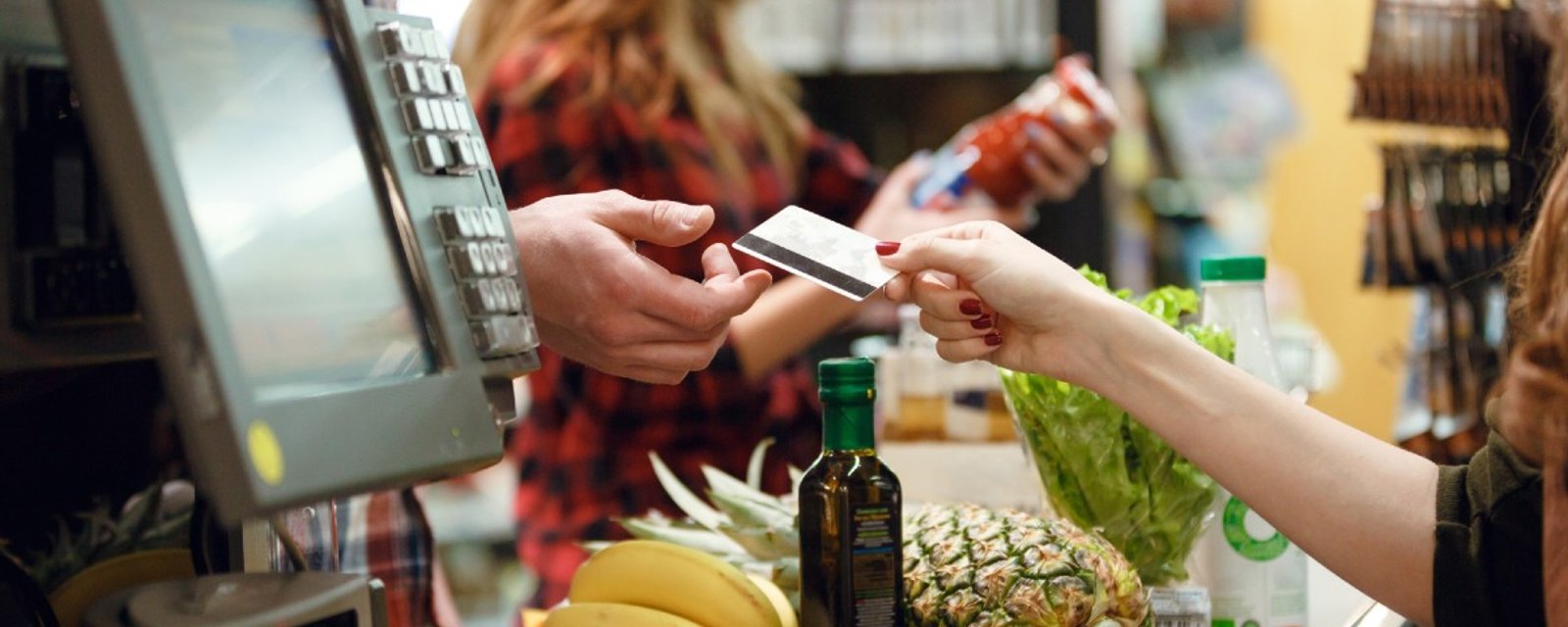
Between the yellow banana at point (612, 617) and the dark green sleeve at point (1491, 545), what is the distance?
0.56m

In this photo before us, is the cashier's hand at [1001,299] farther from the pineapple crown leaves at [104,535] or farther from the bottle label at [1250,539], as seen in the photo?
the pineapple crown leaves at [104,535]

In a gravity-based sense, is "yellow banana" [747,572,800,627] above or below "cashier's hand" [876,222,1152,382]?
below

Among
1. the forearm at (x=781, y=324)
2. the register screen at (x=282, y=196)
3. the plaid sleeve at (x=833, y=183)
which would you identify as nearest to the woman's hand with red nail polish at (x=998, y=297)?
the register screen at (x=282, y=196)

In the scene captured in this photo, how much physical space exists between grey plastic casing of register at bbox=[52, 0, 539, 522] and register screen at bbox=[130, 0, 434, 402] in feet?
0.04

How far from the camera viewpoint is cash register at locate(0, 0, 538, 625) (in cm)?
66

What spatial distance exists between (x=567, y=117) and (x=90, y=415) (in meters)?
1.11

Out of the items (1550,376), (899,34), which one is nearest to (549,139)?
(1550,376)

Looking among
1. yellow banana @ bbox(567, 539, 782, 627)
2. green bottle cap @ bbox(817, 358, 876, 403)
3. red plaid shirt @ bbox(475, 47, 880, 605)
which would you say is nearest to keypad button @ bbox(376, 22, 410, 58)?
green bottle cap @ bbox(817, 358, 876, 403)

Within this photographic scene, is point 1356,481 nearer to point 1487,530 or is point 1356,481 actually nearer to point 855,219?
point 1487,530

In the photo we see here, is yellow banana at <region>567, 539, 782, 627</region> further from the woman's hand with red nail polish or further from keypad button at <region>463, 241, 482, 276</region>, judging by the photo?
keypad button at <region>463, 241, 482, 276</region>

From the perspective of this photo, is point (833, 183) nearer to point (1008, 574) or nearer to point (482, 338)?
point (1008, 574)

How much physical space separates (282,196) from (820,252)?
461 millimetres

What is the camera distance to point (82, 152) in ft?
2.99

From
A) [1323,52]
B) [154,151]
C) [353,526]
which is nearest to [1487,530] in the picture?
[154,151]
